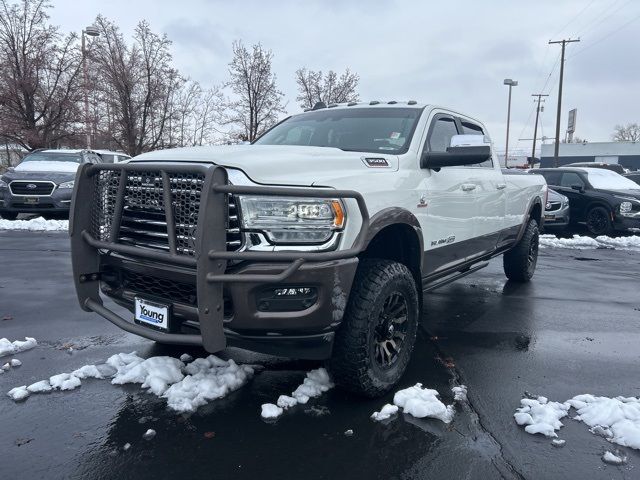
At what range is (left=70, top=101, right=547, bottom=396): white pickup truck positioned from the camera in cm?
269

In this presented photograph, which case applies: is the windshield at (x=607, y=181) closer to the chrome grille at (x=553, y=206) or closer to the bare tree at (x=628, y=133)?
the chrome grille at (x=553, y=206)

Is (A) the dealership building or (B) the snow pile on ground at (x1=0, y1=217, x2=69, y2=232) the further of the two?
(A) the dealership building

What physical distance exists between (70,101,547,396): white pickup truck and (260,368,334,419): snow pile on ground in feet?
0.93

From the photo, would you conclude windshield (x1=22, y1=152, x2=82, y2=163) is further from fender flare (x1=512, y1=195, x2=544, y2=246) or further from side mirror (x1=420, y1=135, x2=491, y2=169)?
side mirror (x1=420, y1=135, x2=491, y2=169)

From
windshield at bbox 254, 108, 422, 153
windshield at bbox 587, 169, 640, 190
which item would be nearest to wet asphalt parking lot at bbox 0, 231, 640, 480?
windshield at bbox 254, 108, 422, 153

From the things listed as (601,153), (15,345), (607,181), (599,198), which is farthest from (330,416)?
(601,153)

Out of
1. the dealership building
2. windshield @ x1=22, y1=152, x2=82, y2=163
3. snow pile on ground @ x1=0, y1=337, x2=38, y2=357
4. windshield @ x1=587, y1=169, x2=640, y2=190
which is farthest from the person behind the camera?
the dealership building

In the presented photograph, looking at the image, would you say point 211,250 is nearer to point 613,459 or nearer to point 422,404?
point 422,404

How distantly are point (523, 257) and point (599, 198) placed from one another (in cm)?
673

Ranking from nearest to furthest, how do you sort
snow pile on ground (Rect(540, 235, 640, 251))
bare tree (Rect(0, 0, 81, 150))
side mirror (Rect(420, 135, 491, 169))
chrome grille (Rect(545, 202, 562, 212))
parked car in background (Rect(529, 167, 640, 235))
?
side mirror (Rect(420, 135, 491, 169))
snow pile on ground (Rect(540, 235, 640, 251))
parked car in background (Rect(529, 167, 640, 235))
chrome grille (Rect(545, 202, 562, 212))
bare tree (Rect(0, 0, 81, 150))

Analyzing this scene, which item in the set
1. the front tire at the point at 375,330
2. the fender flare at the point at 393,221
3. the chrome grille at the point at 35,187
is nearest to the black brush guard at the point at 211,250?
the fender flare at the point at 393,221

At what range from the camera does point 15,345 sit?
4.10 metres

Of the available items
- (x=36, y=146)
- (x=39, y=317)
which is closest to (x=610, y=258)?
(x=39, y=317)

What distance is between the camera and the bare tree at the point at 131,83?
2205cm
